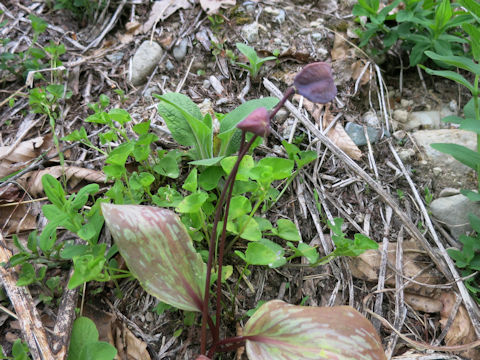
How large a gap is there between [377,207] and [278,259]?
30.6 inches

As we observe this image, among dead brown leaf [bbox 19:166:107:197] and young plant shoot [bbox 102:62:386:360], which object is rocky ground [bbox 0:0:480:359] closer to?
dead brown leaf [bbox 19:166:107:197]

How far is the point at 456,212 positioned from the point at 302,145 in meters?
0.89

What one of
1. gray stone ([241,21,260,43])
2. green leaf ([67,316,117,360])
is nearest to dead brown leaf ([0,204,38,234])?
green leaf ([67,316,117,360])

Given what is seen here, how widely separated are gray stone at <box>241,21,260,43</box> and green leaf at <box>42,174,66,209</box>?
1601 millimetres

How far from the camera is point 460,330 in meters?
1.73

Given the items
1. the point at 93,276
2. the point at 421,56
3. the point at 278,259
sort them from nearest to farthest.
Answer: the point at 93,276
the point at 278,259
the point at 421,56

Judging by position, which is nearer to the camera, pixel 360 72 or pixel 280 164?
pixel 280 164

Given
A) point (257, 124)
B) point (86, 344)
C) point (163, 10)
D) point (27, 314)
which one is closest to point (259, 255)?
point (257, 124)

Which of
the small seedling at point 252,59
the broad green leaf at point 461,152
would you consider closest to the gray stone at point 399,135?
the broad green leaf at point 461,152

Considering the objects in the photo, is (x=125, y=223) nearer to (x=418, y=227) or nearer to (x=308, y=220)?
(x=308, y=220)

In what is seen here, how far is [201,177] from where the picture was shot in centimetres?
187

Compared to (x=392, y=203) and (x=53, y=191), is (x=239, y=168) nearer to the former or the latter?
(x=53, y=191)

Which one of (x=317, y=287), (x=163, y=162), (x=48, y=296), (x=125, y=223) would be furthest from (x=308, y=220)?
(x=48, y=296)

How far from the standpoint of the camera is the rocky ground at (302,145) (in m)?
1.73
